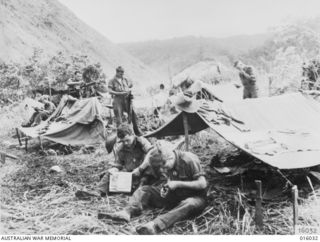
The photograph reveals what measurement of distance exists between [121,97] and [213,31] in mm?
2210

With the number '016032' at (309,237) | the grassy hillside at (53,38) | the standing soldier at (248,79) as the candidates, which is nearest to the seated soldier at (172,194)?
the number '016032' at (309,237)

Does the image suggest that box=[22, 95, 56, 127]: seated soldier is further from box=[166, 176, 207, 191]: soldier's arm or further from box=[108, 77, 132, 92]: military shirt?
box=[166, 176, 207, 191]: soldier's arm

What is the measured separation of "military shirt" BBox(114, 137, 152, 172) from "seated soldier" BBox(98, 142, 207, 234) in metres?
0.52

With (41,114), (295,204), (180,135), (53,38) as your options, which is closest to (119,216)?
(295,204)

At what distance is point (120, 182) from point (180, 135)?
71.1 inches

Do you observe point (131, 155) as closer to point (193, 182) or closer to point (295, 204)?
point (193, 182)

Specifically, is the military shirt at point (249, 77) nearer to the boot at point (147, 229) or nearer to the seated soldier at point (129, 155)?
the seated soldier at point (129, 155)

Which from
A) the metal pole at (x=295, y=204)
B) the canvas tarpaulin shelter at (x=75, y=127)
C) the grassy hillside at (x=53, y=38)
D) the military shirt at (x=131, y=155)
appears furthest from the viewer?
the grassy hillside at (x=53, y=38)

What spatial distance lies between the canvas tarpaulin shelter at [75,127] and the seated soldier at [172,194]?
281 cm

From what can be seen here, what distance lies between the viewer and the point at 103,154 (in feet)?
19.4

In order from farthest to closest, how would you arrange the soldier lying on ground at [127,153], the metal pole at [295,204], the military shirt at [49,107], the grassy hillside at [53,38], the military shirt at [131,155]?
1. the grassy hillside at [53,38]
2. the military shirt at [49,107]
3. the military shirt at [131,155]
4. the soldier lying on ground at [127,153]
5. the metal pole at [295,204]

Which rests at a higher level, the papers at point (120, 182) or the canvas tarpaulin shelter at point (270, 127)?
the canvas tarpaulin shelter at point (270, 127)

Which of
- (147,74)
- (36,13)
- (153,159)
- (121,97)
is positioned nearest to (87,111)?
(121,97)

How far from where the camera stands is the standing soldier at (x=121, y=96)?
6.44 m
